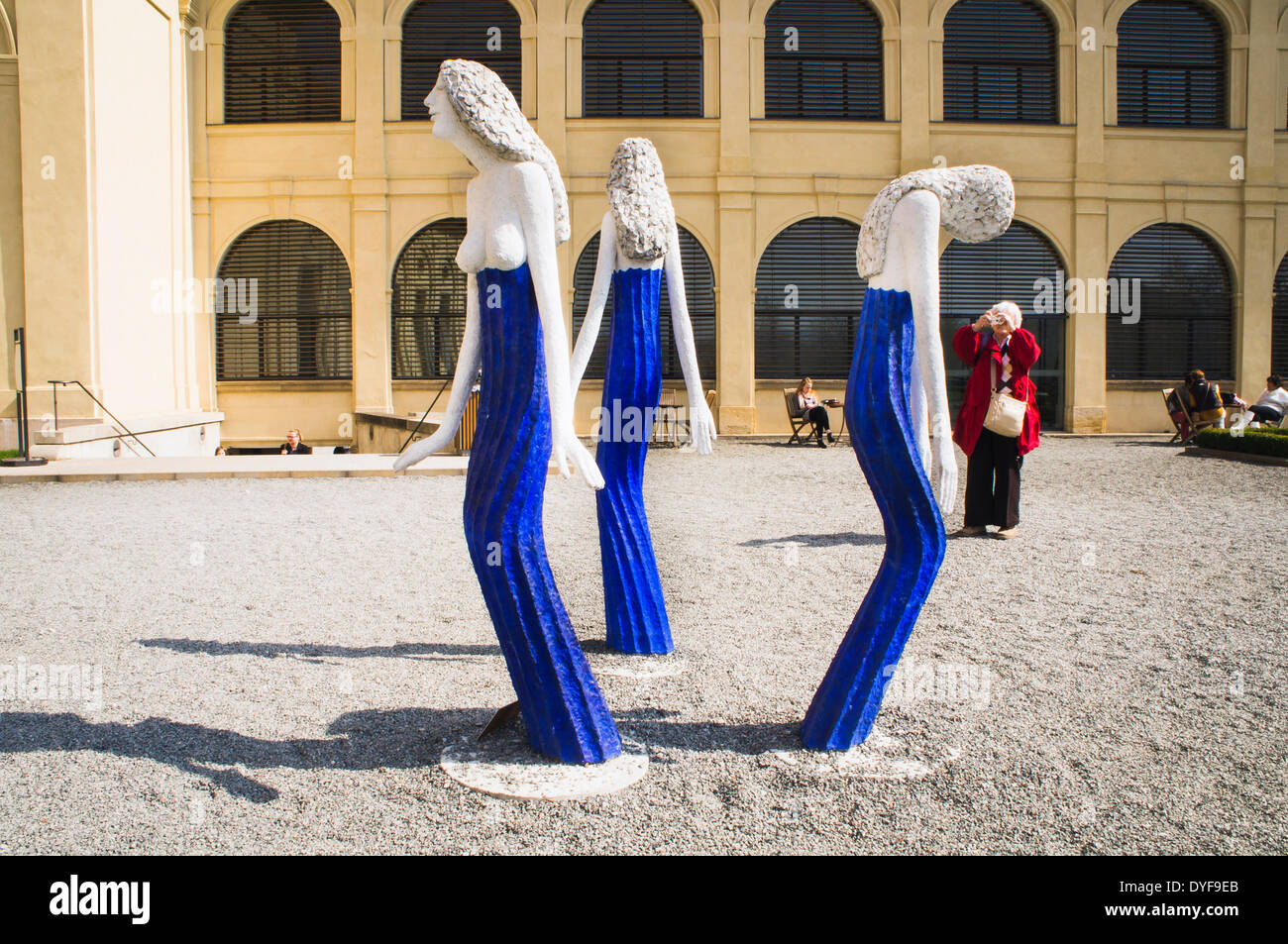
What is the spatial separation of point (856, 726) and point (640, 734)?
0.75 meters

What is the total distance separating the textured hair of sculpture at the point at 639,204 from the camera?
418cm

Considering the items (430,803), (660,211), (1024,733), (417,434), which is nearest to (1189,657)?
(1024,733)

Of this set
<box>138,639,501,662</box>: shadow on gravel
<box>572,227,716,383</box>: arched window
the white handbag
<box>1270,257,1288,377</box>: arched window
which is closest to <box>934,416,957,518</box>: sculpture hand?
<box>138,639,501,662</box>: shadow on gravel

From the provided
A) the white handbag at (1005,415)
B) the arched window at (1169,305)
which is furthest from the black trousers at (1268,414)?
the white handbag at (1005,415)

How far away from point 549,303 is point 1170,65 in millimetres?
19499

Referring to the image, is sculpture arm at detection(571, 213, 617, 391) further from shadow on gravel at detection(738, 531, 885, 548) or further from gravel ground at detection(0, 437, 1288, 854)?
shadow on gravel at detection(738, 531, 885, 548)

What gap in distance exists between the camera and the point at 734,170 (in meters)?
17.3

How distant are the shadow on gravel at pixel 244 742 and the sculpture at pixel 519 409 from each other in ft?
1.70

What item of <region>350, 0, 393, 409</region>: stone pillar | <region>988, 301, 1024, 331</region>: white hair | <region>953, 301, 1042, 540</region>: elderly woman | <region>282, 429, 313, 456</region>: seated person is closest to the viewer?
<region>988, 301, 1024, 331</region>: white hair

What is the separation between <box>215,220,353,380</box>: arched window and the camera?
1769cm

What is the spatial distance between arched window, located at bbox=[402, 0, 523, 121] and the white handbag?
13034mm

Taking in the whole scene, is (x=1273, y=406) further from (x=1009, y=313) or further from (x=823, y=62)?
(x=1009, y=313)
